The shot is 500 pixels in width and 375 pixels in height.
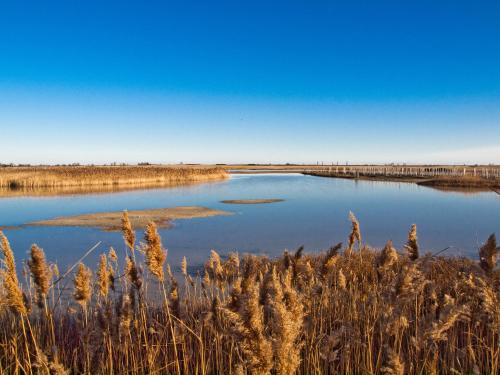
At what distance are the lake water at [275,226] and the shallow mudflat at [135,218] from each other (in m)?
0.97

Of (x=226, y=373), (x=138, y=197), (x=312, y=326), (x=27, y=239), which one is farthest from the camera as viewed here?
(x=138, y=197)

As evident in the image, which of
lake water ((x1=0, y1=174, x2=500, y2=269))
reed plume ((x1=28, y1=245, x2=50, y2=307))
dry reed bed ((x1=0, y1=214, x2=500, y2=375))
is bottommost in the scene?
lake water ((x1=0, y1=174, x2=500, y2=269))

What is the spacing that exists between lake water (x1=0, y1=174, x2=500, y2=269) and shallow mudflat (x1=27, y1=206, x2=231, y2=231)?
3.19ft

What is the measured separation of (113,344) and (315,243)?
10.3m

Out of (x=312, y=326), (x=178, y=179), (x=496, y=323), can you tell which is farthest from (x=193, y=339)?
(x=178, y=179)

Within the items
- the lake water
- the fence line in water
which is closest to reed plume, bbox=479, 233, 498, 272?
the lake water

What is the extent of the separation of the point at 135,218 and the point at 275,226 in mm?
7414

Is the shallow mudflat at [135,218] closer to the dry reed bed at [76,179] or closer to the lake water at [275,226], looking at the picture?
the lake water at [275,226]

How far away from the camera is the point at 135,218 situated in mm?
20438

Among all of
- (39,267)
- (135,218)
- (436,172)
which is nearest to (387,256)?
(39,267)

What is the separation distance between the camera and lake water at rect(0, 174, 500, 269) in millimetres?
13586

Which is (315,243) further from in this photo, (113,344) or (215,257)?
(113,344)

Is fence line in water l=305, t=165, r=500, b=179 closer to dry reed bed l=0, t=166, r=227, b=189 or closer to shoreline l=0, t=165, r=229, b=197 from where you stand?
dry reed bed l=0, t=166, r=227, b=189

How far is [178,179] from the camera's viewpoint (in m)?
55.6
